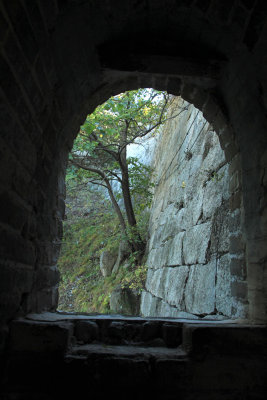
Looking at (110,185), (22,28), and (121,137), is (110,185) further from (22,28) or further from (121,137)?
(22,28)

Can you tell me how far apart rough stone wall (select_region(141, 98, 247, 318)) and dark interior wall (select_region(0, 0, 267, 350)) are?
406 millimetres

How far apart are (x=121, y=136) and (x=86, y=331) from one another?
5.29 meters

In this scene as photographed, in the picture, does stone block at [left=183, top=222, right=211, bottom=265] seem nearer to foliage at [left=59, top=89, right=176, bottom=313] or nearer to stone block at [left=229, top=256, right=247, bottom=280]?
stone block at [left=229, top=256, right=247, bottom=280]

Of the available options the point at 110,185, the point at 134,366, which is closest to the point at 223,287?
the point at 134,366

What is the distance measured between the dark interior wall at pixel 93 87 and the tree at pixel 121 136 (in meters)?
2.73

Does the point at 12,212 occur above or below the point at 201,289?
above

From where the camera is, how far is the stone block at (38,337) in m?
1.67

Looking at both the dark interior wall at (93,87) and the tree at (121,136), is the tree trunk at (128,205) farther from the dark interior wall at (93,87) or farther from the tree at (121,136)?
the dark interior wall at (93,87)

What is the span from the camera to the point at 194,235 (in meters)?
3.68

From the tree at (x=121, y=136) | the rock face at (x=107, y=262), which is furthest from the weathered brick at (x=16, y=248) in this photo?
the rock face at (x=107, y=262)

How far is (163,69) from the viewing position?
2.23 metres

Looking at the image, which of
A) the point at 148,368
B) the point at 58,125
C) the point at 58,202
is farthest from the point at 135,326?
the point at 58,125

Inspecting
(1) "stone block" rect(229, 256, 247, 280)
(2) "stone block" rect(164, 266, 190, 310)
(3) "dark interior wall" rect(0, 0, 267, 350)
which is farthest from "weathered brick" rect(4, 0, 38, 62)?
(2) "stone block" rect(164, 266, 190, 310)

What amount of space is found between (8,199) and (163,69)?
1512 millimetres
